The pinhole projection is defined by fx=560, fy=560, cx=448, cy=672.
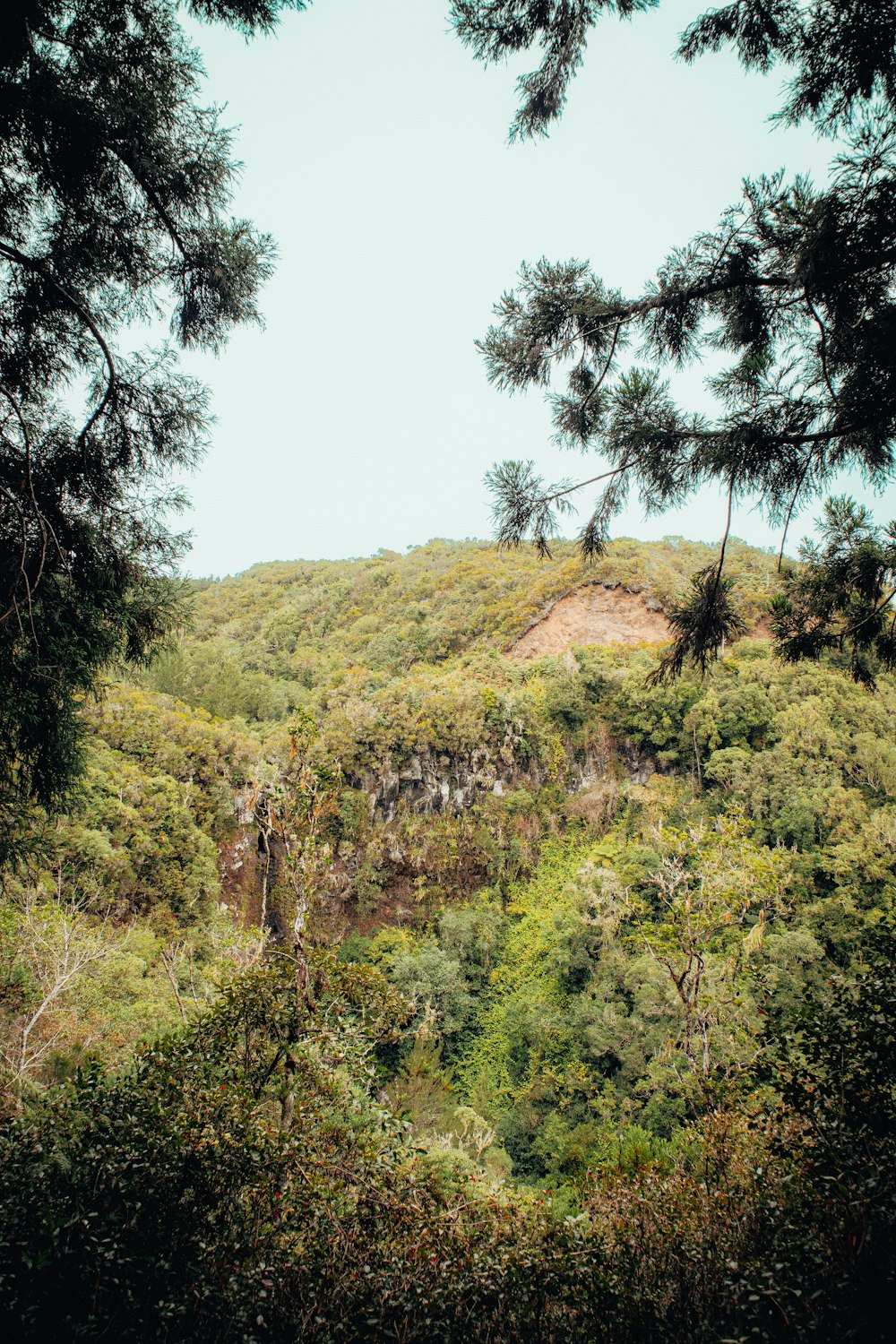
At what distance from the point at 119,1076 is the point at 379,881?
1831cm

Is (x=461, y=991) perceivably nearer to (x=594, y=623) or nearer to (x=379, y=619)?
(x=594, y=623)

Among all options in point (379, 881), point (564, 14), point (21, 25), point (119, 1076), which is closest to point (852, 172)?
point (564, 14)

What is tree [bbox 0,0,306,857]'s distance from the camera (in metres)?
3.09

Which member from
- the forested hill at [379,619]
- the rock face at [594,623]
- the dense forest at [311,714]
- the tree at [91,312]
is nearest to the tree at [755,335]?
the dense forest at [311,714]

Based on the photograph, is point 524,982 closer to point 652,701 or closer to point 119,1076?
point 652,701

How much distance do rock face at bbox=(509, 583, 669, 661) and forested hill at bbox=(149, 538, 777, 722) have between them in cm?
51

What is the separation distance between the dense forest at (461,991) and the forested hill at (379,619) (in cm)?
29

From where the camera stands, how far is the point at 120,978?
1012 centimetres

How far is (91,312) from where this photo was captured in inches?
152

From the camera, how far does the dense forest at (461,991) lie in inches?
103

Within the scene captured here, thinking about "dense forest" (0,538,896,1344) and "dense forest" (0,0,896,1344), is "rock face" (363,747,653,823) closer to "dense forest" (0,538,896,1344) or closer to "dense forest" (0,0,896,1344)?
"dense forest" (0,538,896,1344)

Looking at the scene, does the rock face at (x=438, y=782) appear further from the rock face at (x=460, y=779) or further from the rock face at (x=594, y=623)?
the rock face at (x=594, y=623)

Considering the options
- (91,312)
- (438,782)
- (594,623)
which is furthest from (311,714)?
(594,623)

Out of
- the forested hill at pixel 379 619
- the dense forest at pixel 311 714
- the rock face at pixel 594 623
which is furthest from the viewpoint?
the rock face at pixel 594 623
